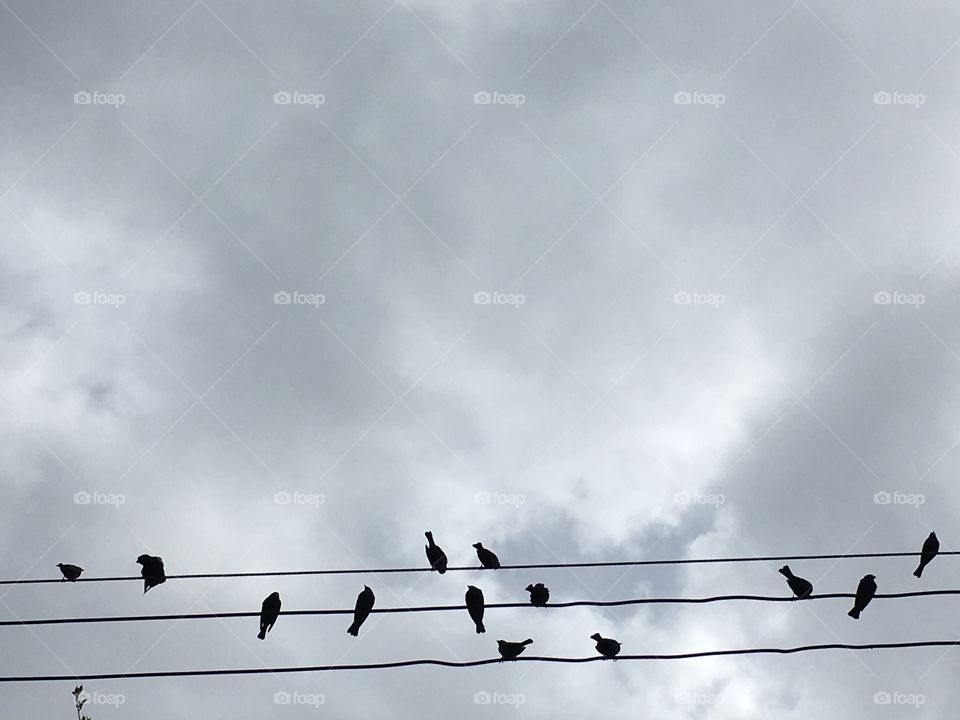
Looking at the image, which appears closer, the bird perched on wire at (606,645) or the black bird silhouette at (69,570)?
the bird perched on wire at (606,645)

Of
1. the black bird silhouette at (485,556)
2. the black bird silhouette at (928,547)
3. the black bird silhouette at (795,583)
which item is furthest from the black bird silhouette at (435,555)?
the black bird silhouette at (928,547)

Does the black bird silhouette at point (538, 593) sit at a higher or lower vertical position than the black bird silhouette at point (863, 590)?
higher

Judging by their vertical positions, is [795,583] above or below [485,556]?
below

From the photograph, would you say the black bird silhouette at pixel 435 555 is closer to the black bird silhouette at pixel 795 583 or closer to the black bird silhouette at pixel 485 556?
the black bird silhouette at pixel 485 556

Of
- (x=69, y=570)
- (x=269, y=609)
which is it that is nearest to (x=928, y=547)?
(x=269, y=609)

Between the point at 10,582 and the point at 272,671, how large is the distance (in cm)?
287

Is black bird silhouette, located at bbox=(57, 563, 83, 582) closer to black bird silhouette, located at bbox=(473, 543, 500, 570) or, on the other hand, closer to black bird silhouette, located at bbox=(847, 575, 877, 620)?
black bird silhouette, located at bbox=(473, 543, 500, 570)

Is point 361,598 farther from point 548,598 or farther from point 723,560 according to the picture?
point 723,560

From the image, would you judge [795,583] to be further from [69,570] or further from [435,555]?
[69,570]

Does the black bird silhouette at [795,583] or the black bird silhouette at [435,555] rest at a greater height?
the black bird silhouette at [435,555]

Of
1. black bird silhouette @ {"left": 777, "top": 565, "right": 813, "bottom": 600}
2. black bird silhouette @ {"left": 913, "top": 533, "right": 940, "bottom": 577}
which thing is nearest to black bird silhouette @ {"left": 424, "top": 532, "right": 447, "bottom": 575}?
black bird silhouette @ {"left": 777, "top": 565, "right": 813, "bottom": 600}

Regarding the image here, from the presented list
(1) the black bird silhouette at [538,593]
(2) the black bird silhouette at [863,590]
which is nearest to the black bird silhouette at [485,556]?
(1) the black bird silhouette at [538,593]

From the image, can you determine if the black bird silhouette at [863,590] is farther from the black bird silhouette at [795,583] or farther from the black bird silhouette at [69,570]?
the black bird silhouette at [69,570]

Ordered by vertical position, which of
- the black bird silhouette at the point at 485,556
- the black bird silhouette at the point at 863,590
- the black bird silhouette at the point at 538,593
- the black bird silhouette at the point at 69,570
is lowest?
the black bird silhouette at the point at 863,590
